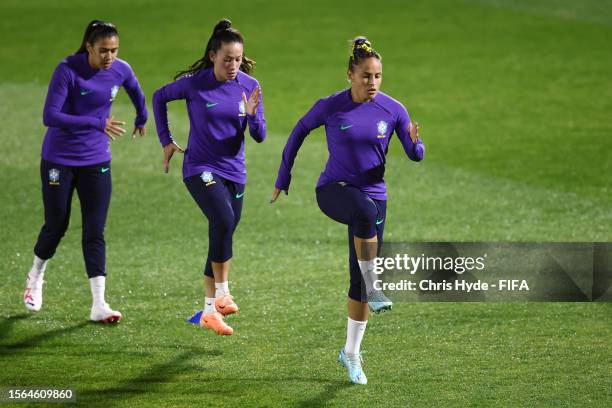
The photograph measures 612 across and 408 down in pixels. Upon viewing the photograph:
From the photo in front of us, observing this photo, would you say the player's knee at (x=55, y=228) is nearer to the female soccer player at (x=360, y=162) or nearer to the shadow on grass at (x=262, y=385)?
the shadow on grass at (x=262, y=385)

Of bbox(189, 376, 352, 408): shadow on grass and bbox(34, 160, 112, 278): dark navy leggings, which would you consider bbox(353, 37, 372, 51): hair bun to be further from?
bbox(34, 160, 112, 278): dark navy leggings

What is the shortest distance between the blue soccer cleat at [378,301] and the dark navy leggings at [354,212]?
0.28ft

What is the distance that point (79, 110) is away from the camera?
875 centimetres

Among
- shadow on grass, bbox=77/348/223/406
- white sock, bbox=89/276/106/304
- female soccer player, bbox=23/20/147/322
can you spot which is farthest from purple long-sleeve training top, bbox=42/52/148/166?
shadow on grass, bbox=77/348/223/406

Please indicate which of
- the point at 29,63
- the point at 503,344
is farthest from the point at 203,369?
the point at 29,63

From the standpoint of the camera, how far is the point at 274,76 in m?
19.9

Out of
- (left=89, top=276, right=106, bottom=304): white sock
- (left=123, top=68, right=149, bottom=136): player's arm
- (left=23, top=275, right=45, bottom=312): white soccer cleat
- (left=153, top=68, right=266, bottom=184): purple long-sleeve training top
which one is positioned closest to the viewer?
(left=153, top=68, right=266, bottom=184): purple long-sleeve training top

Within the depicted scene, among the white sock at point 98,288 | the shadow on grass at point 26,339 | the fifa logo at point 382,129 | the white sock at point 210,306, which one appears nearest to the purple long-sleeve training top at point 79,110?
the white sock at point 98,288

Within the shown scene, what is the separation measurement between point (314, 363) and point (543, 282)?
2.53 meters

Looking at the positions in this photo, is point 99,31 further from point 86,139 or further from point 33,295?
point 33,295

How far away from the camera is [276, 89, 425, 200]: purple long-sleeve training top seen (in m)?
7.43

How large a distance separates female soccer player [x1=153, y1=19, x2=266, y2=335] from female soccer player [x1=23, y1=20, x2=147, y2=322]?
0.61m

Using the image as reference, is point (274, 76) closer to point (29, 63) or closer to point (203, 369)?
point (29, 63)

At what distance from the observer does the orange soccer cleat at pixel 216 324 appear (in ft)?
27.4
